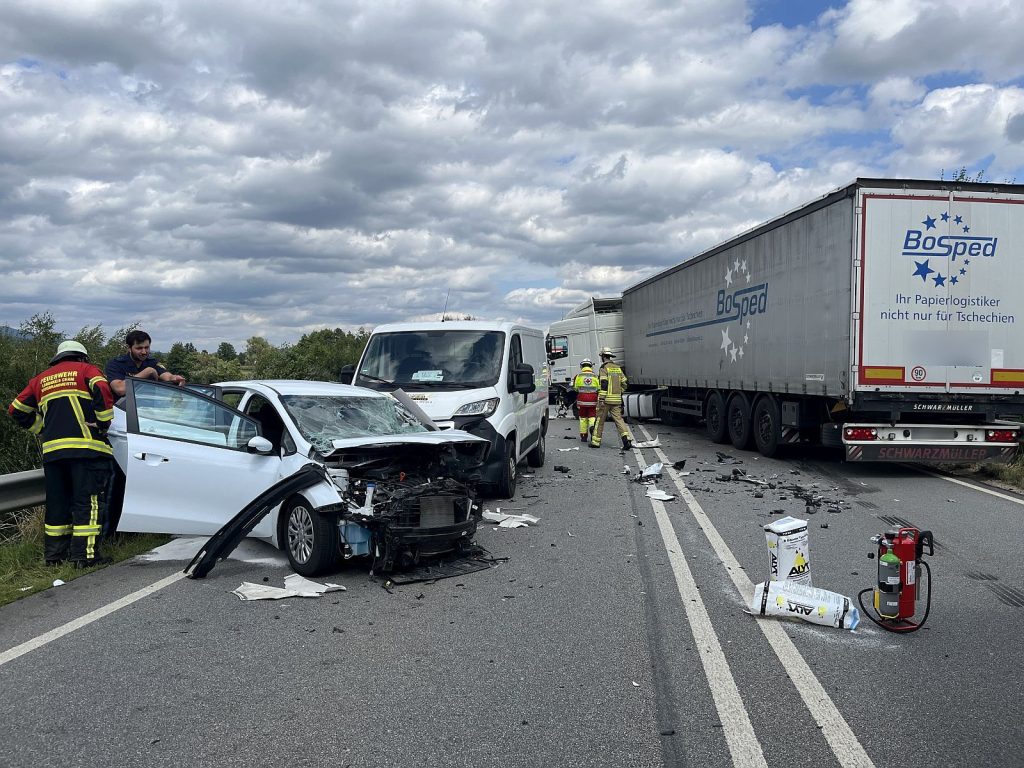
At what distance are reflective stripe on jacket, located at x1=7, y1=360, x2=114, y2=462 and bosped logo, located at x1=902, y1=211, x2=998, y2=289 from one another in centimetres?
950

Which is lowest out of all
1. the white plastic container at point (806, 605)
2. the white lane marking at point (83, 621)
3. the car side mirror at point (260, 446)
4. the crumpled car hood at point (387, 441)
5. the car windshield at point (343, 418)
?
the white lane marking at point (83, 621)

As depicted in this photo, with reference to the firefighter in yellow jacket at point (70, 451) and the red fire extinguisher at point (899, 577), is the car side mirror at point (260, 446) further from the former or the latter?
the red fire extinguisher at point (899, 577)

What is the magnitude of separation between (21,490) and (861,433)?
990 cm

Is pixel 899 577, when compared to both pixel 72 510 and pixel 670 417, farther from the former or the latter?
pixel 670 417

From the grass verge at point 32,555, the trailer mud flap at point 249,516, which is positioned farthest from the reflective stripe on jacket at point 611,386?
the trailer mud flap at point 249,516

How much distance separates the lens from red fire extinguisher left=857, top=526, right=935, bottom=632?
16.0 ft

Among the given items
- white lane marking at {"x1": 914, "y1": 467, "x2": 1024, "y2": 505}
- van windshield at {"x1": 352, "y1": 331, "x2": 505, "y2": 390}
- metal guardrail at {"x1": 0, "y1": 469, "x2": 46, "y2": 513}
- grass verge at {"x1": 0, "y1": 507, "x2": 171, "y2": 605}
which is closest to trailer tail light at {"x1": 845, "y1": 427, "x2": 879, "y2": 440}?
white lane marking at {"x1": 914, "y1": 467, "x2": 1024, "y2": 505}

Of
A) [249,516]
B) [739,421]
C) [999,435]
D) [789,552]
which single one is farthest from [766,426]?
[249,516]

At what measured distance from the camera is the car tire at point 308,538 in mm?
6117

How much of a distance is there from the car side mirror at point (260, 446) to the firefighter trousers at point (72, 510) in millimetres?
1260

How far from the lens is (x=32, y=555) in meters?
6.92

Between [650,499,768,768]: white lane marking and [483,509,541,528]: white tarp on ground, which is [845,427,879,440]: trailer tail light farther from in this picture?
[650,499,768,768]: white lane marking

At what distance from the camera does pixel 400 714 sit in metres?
3.82

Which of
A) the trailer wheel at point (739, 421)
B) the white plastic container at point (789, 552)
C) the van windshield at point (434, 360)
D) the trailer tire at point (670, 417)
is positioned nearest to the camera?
the white plastic container at point (789, 552)
